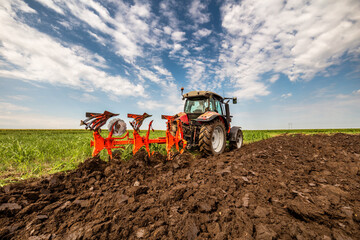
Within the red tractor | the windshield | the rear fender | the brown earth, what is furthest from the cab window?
the brown earth

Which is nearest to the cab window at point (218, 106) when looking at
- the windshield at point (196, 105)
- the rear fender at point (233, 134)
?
the windshield at point (196, 105)

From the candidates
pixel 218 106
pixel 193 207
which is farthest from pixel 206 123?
pixel 193 207

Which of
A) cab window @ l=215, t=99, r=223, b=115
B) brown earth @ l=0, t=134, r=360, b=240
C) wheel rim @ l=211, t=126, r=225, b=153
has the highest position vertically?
cab window @ l=215, t=99, r=223, b=115

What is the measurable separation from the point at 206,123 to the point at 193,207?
308 centimetres

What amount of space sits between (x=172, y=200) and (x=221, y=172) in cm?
111

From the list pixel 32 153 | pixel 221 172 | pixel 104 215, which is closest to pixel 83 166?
pixel 104 215

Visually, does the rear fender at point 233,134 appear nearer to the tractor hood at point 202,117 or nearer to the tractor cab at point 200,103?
the tractor cab at point 200,103

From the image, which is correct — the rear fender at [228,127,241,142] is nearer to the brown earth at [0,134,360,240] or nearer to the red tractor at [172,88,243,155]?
the red tractor at [172,88,243,155]

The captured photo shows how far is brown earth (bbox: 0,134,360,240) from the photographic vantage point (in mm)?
1538

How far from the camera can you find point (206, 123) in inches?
187

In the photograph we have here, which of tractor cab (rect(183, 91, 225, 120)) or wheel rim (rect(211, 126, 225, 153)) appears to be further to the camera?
tractor cab (rect(183, 91, 225, 120))

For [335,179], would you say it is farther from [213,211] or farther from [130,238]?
[130,238]

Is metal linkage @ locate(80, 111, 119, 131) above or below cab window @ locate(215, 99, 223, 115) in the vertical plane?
below

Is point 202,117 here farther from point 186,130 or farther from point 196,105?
point 196,105
